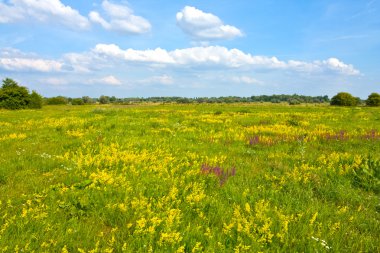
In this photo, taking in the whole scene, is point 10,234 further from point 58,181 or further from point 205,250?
point 205,250

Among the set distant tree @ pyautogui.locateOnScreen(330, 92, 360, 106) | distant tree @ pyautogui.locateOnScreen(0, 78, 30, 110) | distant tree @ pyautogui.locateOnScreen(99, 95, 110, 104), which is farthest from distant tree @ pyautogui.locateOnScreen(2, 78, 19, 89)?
distant tree @ pyautogui.locateOnScreen(330, 92, 360, 106)

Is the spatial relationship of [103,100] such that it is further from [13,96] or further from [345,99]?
[345,99]

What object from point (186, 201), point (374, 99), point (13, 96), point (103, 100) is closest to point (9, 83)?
point (13, 96)

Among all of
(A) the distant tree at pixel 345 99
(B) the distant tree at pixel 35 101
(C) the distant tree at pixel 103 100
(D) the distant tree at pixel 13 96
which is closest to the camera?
(D) the distant tree at pixel 13 96

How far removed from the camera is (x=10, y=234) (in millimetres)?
4676

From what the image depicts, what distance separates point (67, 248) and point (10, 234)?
1094mm

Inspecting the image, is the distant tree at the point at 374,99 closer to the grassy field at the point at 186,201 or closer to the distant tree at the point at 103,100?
the grassy field at the point at 186,201

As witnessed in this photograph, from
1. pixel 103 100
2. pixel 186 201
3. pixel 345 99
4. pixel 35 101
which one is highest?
pixel 345 99

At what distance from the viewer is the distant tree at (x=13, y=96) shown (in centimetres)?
6833

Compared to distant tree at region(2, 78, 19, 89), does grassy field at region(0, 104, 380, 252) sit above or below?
below

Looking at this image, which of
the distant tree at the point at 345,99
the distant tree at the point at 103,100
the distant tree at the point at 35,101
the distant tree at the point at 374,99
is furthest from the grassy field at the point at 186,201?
A: the distant tree at the point at 103,100

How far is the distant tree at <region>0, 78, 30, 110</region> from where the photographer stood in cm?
6833

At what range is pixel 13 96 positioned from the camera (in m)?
69.9

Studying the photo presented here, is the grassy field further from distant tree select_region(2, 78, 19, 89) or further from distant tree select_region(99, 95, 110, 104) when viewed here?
distant tree select_region(99, 95, 110, 104)
